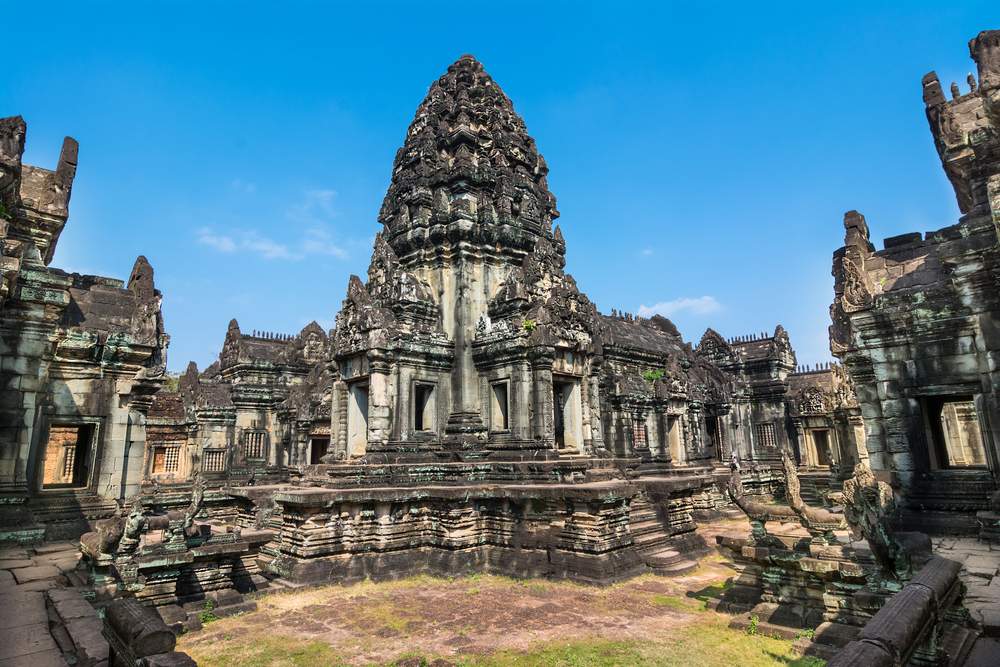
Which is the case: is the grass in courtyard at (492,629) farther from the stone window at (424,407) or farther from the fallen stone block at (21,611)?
the stone window at (424,407)

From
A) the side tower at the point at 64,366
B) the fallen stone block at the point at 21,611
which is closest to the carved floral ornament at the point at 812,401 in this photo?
the side tower at the point at 64,366

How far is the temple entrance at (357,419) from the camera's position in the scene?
14477 millimetres

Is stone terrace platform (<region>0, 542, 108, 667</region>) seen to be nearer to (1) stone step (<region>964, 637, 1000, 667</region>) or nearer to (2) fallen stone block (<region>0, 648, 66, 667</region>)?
(2) fallen stone block (<region>0, 648, 66, 667</region>)

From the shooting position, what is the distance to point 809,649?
263 inches

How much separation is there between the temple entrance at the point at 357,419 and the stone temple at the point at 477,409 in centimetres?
5

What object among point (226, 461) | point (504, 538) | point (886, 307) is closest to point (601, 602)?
point (504, 538)

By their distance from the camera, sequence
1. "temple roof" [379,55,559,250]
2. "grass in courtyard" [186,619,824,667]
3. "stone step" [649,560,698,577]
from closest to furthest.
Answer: "grass in courtyard" [186,619,824,667]
"stone step" [649,560,698,577]
"temple roof" [379,55,559,250]

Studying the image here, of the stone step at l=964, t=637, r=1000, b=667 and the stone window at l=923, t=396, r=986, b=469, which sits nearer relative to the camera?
the stone step at l=964, t=637, r=1000, b=667

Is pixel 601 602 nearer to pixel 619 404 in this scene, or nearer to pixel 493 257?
pixel 493 257

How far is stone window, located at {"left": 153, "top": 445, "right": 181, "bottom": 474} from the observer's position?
27.5m

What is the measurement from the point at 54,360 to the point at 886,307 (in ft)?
53.5

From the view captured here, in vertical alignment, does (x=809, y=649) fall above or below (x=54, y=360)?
below

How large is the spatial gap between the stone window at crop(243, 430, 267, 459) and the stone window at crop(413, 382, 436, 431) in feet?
49.0

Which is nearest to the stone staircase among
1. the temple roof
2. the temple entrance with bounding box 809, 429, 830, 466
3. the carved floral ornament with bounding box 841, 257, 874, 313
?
the carved floral ornament with bounding box 841, 257, 874, 313
